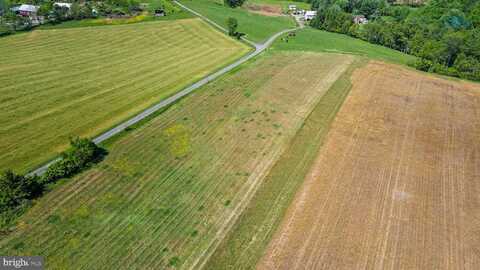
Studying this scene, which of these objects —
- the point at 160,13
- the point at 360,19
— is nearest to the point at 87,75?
the point at 160,13

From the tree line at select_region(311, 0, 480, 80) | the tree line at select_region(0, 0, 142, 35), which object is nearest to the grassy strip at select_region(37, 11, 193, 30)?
the tree line at select_region(0, 0, 142, 35)

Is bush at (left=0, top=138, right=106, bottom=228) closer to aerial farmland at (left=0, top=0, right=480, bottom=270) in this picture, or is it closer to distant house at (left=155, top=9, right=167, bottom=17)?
aerial farmland at (left=0, top=0, right=480, bottom=270)

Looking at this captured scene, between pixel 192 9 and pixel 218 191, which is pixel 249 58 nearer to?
pixel 218 191

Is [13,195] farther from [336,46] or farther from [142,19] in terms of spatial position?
[142,19]

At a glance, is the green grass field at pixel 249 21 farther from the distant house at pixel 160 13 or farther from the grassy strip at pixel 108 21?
the distant house at pixel 160 13

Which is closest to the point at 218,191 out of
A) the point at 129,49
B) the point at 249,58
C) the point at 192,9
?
the point at 249,58
